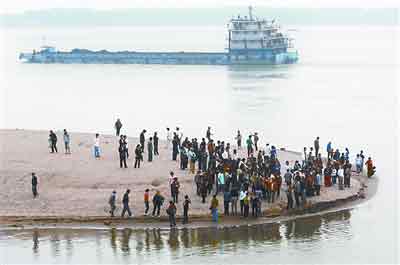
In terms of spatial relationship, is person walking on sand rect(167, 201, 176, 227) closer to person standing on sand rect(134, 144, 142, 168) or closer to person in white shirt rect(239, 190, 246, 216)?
person in white shirt rect(239, 190, 246, 216)

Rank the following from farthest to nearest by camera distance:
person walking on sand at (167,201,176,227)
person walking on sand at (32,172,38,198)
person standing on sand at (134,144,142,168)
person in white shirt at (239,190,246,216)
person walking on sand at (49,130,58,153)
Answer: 1. person walking on sand at (49,130,58,153)
2. person standing on sand at (134,144,142,168)
3. person walking on sand at (32,172,38,198)
4. person in white shirt at (239,190,246,216)
5. person walking on sand at (167,201,176,227)

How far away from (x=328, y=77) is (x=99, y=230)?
85.5 m

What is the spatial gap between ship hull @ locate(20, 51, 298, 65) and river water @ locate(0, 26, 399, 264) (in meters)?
2.02

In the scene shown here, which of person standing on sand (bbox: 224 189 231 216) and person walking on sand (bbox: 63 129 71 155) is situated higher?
person walking on sand (bbox: 63 129 71 155)

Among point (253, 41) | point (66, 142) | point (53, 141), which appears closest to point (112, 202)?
point (66, 142)

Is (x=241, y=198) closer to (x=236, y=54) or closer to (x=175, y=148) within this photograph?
(x=175, y=148)

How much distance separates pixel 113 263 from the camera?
23.3 m

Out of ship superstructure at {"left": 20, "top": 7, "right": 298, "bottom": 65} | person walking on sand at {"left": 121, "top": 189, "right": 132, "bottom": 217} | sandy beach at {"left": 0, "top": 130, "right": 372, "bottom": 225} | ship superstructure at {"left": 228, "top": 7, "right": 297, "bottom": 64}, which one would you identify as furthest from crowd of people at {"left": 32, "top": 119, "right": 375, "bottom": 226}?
ship superstructure at {"left": 228, "top": 7, "right": 297, "bottom": 64}

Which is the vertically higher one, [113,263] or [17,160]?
[17,160]

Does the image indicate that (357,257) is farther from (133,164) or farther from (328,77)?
(328,77)

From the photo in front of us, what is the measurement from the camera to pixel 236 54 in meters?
126

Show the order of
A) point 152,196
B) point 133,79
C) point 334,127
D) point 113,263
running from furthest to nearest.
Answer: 1. point 133,79
2. point 334,127
3. point 152,196
4. point 113,263

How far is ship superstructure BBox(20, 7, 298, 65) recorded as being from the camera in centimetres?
12181

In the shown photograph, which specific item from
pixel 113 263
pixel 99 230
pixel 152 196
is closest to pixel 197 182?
pixel 152 196
